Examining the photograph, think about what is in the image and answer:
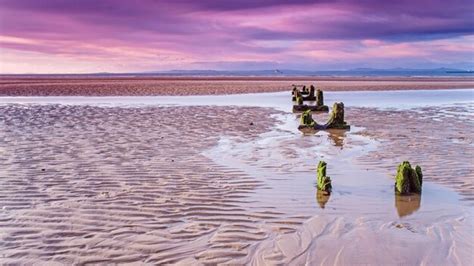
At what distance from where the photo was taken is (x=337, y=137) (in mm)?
14234

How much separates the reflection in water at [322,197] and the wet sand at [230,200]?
0.13ft

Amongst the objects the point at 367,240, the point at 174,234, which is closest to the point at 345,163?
the point at 367,240

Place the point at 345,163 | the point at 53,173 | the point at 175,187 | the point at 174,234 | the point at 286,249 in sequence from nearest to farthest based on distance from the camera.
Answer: the point at 286,249 → the point at 174,234 → the point at 175,187 → the point at 53,173 → the point at 345,163

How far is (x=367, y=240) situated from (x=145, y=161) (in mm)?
5819

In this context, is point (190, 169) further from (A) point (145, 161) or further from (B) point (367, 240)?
(B) point (367, 240)

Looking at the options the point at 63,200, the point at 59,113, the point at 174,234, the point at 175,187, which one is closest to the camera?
the point at 174,234

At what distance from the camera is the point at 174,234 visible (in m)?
5.88

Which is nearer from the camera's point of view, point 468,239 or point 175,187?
point 468,239

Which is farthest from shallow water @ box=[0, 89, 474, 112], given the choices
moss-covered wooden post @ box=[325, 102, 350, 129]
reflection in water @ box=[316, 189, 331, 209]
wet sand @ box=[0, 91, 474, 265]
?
reflection in water @ box=[316, 189, 331, 209]

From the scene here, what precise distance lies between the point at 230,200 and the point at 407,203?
2625 mm

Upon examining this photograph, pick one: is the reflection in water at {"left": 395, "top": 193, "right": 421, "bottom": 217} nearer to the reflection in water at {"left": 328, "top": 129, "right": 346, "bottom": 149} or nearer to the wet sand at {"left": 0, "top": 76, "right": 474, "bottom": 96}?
the reflection in water at {"left": 328, "top": 129, "right": 346, "bottom": 149}

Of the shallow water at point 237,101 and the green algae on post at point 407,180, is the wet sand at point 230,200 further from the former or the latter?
the shallow water at point 237,101

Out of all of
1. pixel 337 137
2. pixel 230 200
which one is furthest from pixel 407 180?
pixel 337 137

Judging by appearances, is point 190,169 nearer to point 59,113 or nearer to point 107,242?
point 107,242
